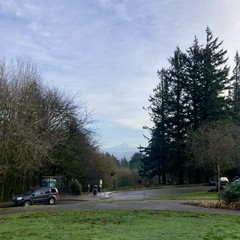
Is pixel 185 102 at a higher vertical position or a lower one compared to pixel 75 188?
higher

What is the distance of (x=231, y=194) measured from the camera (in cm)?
1967

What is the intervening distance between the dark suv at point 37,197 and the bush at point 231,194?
15900mm

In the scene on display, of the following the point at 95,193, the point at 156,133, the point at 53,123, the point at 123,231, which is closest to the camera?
the point at 123,231

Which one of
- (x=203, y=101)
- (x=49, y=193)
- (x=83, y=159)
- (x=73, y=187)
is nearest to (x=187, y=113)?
(x=203, y=101)

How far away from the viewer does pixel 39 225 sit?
12586mm

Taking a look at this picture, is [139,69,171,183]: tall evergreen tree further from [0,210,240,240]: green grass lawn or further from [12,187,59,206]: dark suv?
[0,210,240,240]: green grass lawn

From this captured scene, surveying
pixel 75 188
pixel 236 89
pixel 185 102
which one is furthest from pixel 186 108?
pixel 75 188

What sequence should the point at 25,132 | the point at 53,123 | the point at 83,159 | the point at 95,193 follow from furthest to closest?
the point at 83,159
the point at 95,193
the point at 53,123
the point at 25,132

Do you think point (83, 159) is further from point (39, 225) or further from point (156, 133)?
point (39, 225)

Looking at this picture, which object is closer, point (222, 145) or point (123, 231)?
point (123, 231)

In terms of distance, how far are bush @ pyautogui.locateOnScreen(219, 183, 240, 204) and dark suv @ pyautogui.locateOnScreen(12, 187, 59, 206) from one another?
52.2ft

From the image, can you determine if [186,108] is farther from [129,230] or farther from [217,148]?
[129,230]

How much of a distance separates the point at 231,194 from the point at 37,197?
55.0 feet

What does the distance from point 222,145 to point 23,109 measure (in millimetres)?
17944
